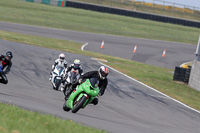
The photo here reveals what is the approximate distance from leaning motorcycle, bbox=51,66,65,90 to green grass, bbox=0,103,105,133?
256 inches

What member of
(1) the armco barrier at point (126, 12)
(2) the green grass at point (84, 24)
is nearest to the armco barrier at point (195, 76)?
(2) the green grass at point (84, 24)

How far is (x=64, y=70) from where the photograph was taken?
1531 centimetres

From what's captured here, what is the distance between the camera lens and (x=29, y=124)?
23.8ft

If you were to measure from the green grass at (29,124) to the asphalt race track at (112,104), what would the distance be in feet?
6.25

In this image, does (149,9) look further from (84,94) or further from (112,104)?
(84,94)

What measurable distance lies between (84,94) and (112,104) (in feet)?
11.9

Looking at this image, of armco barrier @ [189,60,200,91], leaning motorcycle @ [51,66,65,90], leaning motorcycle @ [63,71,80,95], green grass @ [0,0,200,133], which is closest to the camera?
leaning motorcycle @ [63,71,80,95]

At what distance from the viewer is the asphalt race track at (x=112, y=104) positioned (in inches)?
436

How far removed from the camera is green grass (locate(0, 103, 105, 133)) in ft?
22.1

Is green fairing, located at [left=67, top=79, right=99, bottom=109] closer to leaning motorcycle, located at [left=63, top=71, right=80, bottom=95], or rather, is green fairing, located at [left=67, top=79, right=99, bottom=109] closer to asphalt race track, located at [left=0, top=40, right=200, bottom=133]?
asphalt race track, located at [left=0, top=40, right=200, bottom=133]

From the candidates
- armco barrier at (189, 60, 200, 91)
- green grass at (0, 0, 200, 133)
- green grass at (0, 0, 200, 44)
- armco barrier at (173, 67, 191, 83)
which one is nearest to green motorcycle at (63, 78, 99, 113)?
armco barrier at (189, 60, 200, 91)

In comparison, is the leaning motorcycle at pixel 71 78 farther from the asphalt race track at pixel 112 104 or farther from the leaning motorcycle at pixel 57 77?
the leaning motorcycle at pixel 57 77

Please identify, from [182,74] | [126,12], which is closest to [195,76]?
[182,74]

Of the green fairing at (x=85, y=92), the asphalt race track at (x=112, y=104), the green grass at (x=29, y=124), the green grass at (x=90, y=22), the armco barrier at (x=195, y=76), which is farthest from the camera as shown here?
the green grass at (x=90, y=22)
